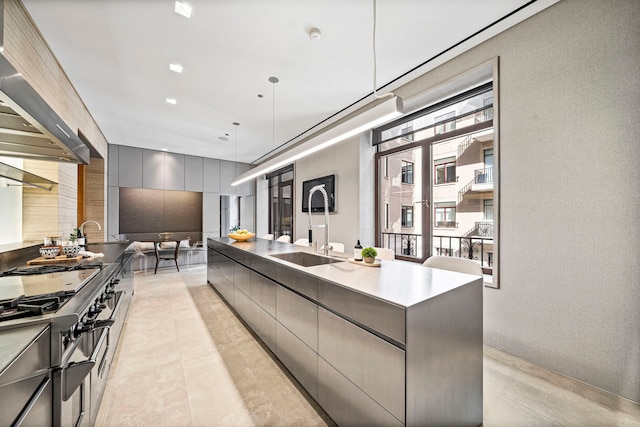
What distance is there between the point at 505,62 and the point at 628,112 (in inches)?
40.6

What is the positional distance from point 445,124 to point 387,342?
2.95 metres

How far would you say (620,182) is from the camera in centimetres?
177

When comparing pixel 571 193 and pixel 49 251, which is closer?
pixel 571 193

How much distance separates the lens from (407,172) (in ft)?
14.6

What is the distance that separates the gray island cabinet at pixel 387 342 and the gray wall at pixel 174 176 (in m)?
5.91

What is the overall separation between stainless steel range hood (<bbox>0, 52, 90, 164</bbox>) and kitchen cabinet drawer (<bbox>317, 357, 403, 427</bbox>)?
6.18 ft

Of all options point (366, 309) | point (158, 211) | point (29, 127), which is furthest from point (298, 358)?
point (158, 211)

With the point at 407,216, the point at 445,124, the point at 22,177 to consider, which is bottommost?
the point at 407,216

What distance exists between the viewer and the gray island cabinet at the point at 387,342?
116cm

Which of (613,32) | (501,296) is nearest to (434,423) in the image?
(501,296)

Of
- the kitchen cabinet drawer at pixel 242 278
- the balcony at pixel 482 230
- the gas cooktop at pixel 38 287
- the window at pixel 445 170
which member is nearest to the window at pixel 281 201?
the kitchen cabinet drawer at pixel 242 278

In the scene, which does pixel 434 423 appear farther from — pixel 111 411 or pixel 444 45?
pixel 444 45

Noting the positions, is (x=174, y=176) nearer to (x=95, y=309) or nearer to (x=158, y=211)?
(x=158, y=211)

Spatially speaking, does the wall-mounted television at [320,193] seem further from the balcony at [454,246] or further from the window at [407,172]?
the window at [407,172]
